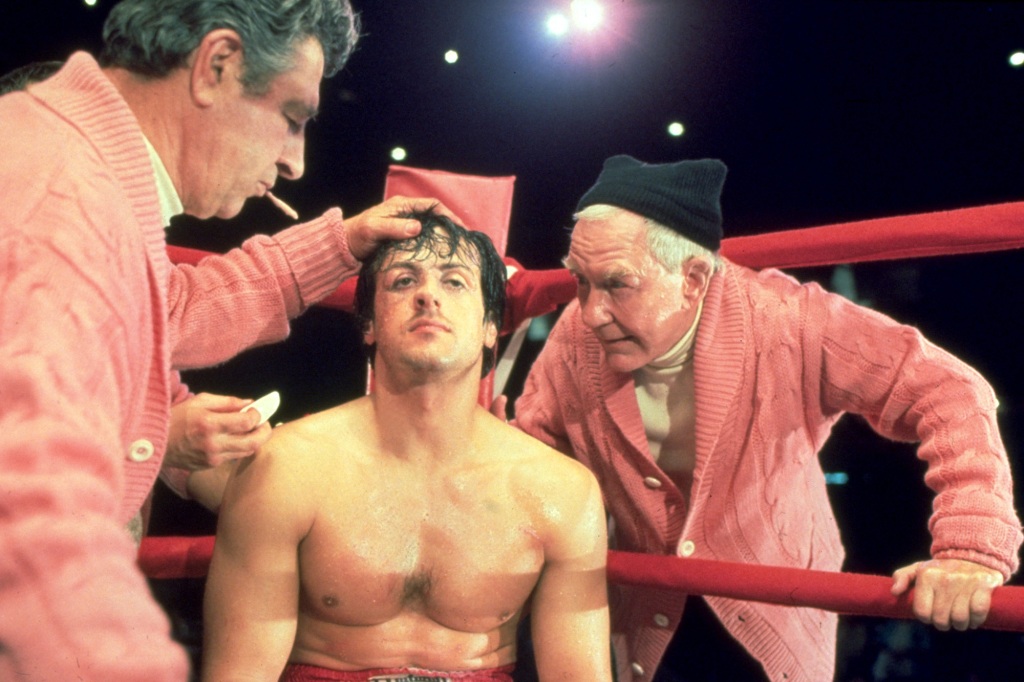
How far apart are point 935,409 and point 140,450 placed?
1.21 m

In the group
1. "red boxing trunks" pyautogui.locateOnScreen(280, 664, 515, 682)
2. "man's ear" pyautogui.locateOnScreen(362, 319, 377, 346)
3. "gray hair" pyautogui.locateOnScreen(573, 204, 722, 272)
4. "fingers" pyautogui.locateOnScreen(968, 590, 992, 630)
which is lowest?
"red boxing trunks" pyautogui.locateOnScreen(280, 664, 515, 682)

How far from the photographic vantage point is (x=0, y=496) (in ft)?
1.56

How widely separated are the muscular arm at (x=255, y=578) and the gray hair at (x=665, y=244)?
0.79 metres

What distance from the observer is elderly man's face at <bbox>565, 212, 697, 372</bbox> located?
1.61m

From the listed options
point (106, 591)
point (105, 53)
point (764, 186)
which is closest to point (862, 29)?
point (764, 186)

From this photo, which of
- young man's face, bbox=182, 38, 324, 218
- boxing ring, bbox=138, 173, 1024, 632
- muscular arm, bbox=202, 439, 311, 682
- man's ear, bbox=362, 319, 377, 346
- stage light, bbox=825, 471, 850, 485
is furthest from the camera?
stage light, bbox=825, 471, 850, 485

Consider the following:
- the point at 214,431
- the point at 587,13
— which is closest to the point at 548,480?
the point at 214,431

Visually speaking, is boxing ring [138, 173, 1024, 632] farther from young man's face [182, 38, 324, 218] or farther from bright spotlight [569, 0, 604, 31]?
bright spotlight [569, 0, 604, 31]

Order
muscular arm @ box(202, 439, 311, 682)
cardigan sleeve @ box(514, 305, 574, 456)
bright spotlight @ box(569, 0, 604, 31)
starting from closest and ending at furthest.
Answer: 1. muscular arm @ box(202, 439, 311, 682)
2. cardigan sleeve @ box(514, 305, 574, 456)
3. bright spotlight @ box(569, 0, 604, 31)

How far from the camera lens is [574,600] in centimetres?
139

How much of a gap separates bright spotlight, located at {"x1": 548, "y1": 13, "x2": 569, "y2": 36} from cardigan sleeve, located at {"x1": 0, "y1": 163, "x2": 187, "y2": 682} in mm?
2378

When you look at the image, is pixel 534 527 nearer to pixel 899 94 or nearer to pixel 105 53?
pixel 105 53

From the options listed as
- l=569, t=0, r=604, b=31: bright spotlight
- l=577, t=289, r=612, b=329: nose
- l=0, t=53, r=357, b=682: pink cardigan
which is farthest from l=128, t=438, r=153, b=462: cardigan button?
l=569, t=0, r=604, b=31: bright spotlight

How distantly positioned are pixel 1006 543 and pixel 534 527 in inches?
27.9
